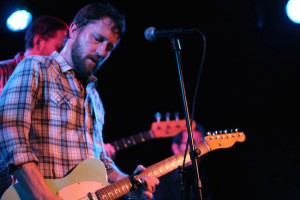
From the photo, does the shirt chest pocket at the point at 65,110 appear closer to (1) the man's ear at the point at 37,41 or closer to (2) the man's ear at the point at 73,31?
(2) the man's ear at the point at 73,31

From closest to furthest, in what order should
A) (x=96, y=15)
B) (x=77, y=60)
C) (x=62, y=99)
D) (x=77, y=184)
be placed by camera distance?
(x=77, y=184), (x=62, y=99), (x=77, y=60), (x=96, y=15)

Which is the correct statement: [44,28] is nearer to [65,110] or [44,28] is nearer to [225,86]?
[65,110]

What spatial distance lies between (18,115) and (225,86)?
419 cm

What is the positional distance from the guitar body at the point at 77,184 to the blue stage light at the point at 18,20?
9.73 feet

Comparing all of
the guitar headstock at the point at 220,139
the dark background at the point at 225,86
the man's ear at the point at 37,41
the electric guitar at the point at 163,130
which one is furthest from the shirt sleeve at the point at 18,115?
the dark background at the point at 225,86

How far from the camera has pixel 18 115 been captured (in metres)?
1.92

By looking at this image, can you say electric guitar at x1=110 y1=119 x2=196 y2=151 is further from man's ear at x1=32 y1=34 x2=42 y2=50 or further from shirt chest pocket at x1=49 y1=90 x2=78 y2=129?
shirt chest pocket at x1=49 y1=90 x2=78 y2=129

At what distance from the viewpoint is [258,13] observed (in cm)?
487

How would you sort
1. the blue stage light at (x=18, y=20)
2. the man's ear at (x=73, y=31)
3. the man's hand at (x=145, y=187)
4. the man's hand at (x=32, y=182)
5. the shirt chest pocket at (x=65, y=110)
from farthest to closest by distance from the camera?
the blue stage light at (x=18, y=20)
the man's ear at (x=73, y=31)
the man's hand at (x=145, y=187)
the shirt chest pocket at (x=65, y=110)
the man's hand at (x=32, y=182)

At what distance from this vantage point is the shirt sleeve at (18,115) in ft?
5.93

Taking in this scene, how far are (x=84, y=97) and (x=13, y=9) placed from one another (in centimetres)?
255

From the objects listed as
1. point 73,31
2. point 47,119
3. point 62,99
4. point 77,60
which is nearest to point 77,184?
point 47,119

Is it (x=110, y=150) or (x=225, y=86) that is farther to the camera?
(x=225, y=86)

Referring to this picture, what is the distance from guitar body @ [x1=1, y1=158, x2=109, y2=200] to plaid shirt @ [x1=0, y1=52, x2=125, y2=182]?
0.11 meters
